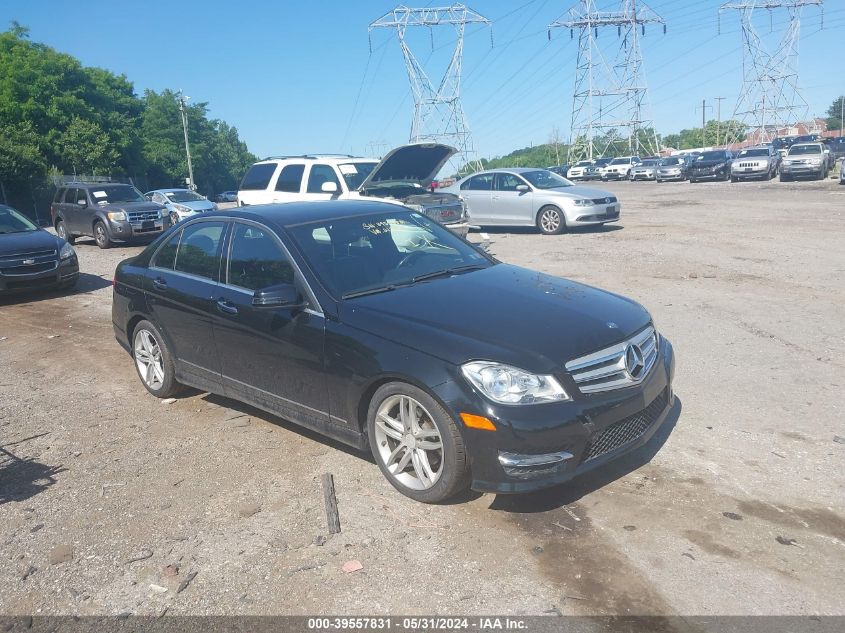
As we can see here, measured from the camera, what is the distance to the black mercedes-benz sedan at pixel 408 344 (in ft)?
12.5

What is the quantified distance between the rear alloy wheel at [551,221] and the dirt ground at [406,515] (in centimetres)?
996

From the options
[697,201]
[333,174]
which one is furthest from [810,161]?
[333,174]

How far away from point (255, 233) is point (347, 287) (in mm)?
976

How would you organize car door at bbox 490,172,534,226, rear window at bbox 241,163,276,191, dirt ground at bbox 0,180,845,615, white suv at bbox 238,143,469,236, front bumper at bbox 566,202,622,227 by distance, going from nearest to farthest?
dirt ground at bbox 0,180,845,615 < white suv at bbox 238,143,469,236 < rear window at bbox 241,163,276,191 < front bumper at bbox 566,202,622,227 < car door at bbox 490,172,534,226

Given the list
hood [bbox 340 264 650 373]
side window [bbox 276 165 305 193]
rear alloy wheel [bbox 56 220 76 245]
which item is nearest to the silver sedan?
side window [bbox 276 165 305 193]

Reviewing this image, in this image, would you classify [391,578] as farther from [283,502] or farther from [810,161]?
[810,161]

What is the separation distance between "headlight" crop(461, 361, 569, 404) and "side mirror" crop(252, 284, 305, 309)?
1.35m

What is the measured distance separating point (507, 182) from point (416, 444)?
14.4 m

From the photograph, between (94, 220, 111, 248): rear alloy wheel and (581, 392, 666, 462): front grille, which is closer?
(581, 392, 666, 462): front grille

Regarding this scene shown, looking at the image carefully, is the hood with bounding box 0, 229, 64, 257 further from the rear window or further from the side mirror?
the side mirror

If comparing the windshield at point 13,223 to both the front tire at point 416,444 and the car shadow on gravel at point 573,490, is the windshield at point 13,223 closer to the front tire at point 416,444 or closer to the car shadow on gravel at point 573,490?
the front tire at point 416,444

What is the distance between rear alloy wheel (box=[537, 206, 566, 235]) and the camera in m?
17.0

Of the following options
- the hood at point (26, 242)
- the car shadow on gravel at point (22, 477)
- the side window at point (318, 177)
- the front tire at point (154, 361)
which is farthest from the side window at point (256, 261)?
the side window at point (318, 177)

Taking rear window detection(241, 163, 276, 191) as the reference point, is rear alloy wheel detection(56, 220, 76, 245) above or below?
below
